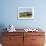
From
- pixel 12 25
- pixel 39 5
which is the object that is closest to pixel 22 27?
A: pixel 12 25

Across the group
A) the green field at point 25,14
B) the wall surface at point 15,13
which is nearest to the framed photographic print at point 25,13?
the green field at point 25,14

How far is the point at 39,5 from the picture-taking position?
4254 millimetres

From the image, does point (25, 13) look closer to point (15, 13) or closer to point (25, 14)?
point (25, 14)

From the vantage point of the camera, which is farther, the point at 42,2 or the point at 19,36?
the point at 42,2

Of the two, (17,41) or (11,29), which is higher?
(11,29)

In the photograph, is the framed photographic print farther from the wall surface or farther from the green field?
the wall surface

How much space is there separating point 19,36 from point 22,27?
1.95 ft

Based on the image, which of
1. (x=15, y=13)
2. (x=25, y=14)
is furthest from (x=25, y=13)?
(x=15, y=13)

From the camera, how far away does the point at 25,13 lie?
4.23 meters

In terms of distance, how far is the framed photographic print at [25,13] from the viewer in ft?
13.8

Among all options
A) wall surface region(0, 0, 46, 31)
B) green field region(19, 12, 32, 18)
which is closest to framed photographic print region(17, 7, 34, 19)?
green field region(19, 12, 32, 18)

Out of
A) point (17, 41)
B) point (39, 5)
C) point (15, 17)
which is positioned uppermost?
point (39, 5)

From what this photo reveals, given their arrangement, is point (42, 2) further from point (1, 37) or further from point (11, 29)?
point (1, 37)

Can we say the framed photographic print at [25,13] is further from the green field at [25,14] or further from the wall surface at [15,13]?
the wall surface at [15,13]
